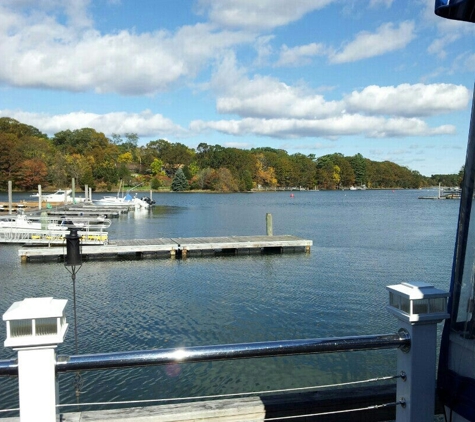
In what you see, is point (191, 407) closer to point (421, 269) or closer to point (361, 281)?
point (361, 281)

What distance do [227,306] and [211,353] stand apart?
38.0 feet

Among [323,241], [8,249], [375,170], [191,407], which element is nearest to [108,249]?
[8,249]

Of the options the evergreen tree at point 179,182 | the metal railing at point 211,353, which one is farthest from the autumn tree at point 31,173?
the metal railing at point 211,353

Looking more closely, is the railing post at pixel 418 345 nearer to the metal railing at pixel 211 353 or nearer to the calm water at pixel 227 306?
the metal railing at pixel 211 353

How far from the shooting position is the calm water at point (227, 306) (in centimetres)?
901

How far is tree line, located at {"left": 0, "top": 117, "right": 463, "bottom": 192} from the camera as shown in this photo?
82.4m

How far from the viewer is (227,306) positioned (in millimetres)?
13977

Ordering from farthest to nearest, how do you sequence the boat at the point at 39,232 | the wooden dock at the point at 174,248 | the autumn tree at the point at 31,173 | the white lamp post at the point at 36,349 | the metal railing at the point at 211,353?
the autumn tree at the point at 31,173, the boat at the point at 39,232, the wooden dock at the point at 174,248, the metal railing at the point at 211,353, the white lamp post at the point at 36,349

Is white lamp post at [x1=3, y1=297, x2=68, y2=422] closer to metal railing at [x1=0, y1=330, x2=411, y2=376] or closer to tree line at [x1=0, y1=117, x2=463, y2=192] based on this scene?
metal railing at [x1=0, y1=330, x2=411, y2=376]

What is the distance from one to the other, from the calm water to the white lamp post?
613 centimetres

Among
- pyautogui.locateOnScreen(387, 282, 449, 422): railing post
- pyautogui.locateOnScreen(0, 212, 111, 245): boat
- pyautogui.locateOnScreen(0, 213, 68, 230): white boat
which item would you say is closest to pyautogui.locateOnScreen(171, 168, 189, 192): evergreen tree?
pyautogui.locateOnScreen(0, 212, 111, 245): boat

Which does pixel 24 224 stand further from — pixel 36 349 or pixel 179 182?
pixel 179 182

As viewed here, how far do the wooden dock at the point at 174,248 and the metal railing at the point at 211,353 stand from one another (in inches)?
772

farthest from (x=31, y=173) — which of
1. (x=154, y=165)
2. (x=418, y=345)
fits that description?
(x=418, y=345)
